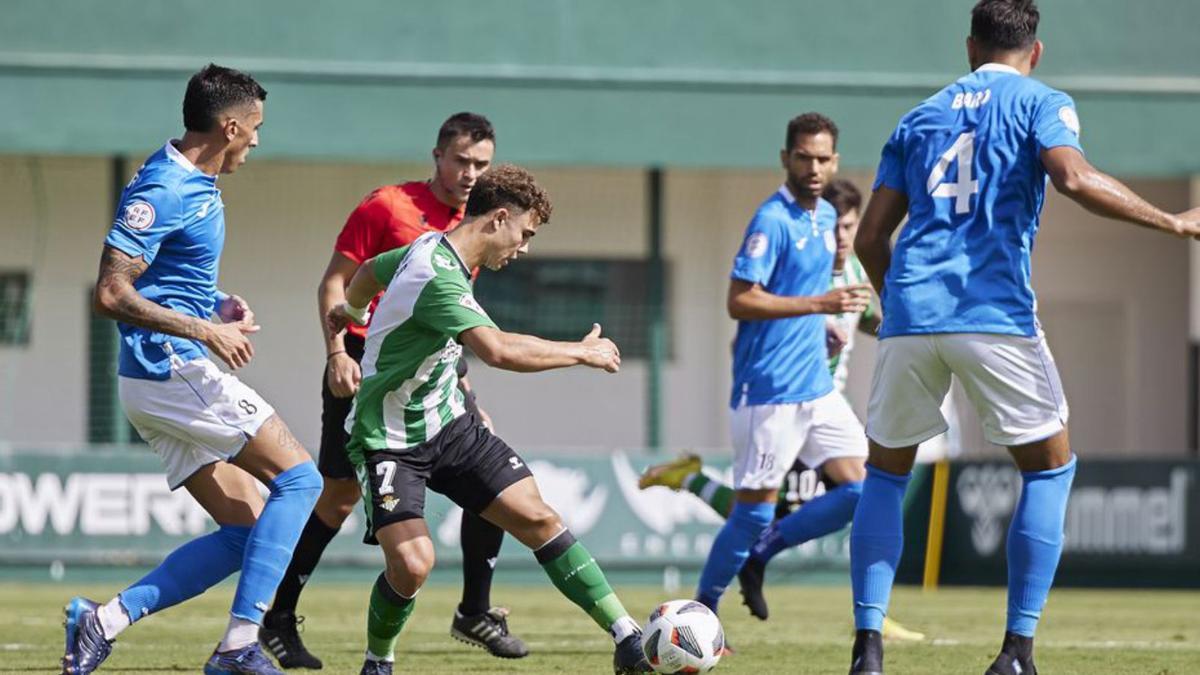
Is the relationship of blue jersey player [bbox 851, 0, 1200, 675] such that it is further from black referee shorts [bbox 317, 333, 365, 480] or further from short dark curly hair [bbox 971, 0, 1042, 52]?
black referee shorts [bbox 317, 333, 365, 480]

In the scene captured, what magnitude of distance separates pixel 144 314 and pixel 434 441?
1059mm

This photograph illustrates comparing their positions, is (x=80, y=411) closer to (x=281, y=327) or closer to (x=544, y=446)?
(x=281, y=327)

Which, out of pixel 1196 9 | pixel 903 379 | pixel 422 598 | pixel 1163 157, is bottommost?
pixel 422 598

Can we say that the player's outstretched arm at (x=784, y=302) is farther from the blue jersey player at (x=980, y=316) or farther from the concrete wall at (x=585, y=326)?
the concrete wall at (x=585, y=326)

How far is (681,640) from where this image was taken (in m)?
6.39

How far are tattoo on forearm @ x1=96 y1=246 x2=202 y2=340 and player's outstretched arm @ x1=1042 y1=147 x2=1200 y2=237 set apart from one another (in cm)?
286

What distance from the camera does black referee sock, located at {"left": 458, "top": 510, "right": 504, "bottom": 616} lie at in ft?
26.6

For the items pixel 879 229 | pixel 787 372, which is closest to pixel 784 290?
pixel 787 372

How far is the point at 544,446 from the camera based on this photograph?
772 inches

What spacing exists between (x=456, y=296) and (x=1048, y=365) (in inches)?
76.1

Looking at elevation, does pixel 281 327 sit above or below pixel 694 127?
below

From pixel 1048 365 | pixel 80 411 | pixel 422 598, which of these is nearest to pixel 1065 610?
pixel 422 598

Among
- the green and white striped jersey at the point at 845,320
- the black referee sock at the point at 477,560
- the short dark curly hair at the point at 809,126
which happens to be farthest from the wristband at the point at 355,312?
the green and white striped jersey at the point at 845,320

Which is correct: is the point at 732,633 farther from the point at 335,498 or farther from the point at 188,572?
the point at 188,572
